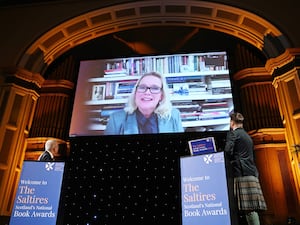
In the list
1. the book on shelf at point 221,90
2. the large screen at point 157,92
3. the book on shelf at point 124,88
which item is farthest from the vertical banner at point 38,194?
the book on shelf at point 221,90

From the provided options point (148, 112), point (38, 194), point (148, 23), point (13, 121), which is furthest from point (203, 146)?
point (148, 23)

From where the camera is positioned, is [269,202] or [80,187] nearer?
[269,202]

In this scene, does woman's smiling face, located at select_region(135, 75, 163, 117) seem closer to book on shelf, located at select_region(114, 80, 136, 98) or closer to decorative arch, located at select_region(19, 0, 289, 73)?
book on shelf, located at select_region(114, 80, 136, 98)

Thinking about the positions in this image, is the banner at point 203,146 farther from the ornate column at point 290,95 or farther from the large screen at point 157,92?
the ornate column at point 290,95

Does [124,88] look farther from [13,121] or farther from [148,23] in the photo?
[13,121]

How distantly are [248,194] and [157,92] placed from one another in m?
2.66

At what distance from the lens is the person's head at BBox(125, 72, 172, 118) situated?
15.9 ft

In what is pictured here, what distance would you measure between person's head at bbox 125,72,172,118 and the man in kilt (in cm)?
199

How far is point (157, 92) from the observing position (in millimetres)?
4988

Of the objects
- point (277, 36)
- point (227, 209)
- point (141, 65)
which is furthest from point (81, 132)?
point (277, 36)

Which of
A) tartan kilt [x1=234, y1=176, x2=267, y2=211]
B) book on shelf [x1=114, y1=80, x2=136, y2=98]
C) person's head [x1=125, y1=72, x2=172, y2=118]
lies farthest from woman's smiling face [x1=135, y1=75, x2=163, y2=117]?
tartan kilt [x1=234, y1=176, x2=267, y2=211]

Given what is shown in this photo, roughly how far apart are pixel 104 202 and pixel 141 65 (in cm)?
239

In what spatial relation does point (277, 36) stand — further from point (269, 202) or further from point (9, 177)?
point (9, 177)

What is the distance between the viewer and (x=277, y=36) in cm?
A: 484
